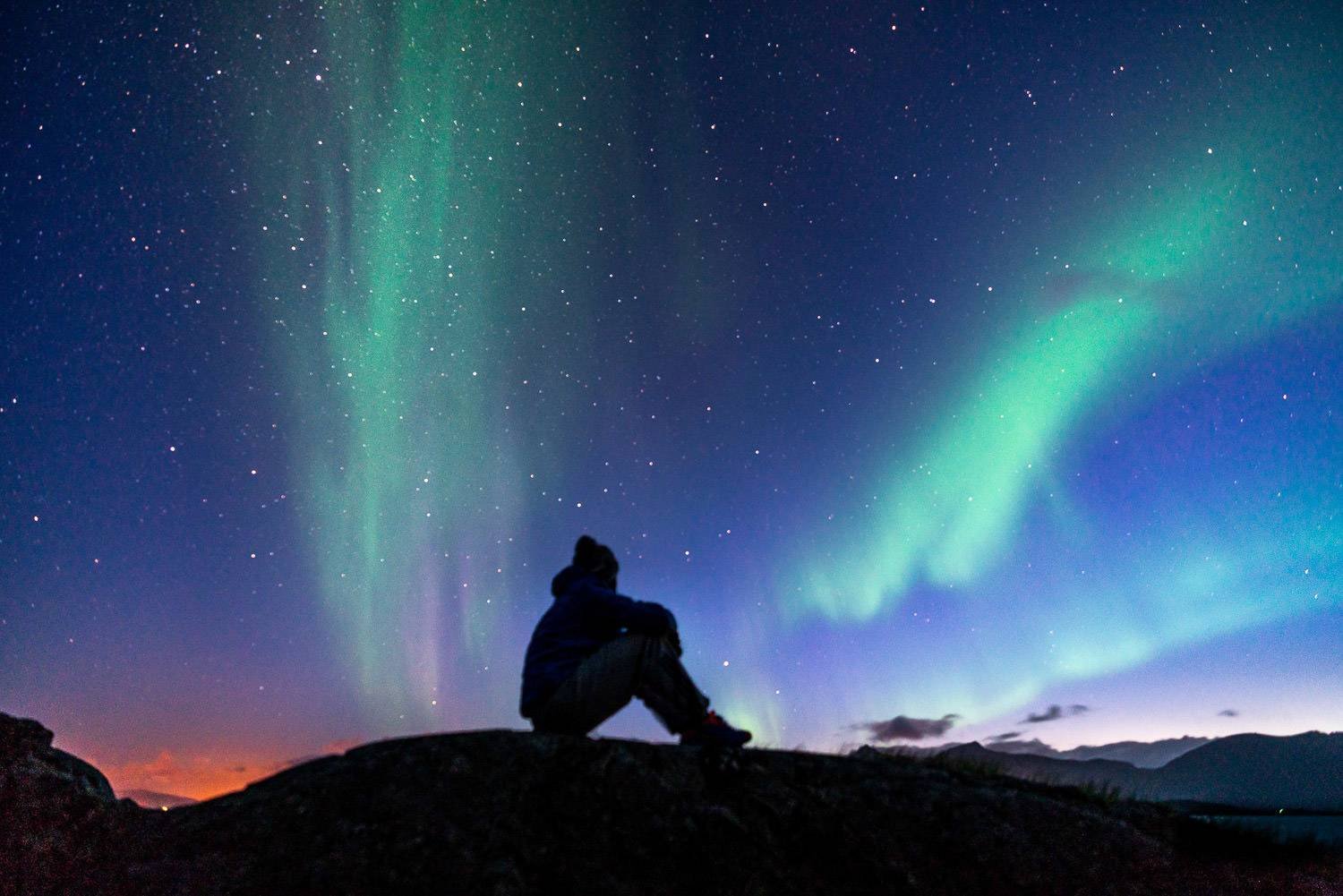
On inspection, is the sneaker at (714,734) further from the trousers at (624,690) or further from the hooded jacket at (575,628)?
A: the hooded jacket at (575,628)

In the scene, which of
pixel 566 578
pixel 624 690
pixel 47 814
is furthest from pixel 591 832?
pixel 47 814

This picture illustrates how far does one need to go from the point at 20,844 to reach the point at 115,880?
54.3 inches

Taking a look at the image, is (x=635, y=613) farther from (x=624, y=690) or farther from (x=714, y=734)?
(x=714, y=734)

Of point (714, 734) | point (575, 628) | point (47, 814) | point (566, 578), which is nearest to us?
point (47, 814)

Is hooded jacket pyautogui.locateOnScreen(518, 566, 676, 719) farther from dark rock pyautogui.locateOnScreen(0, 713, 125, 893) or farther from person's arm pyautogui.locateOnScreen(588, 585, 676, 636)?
dark rock pyautogui.locateOnScreen(0, 713, 125, 893)

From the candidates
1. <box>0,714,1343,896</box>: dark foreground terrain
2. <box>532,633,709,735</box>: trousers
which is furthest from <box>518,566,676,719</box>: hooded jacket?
<box>0,714,1343,896</box>: dark foreground terrain

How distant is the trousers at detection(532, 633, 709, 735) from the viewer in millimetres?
4633

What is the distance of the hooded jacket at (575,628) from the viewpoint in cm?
480

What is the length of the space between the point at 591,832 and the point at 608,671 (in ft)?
3.76

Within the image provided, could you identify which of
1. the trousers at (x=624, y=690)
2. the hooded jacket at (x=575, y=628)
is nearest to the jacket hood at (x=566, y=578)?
the hooded jacket at (x=575, y=628)

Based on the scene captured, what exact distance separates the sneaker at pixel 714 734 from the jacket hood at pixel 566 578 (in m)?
1.48

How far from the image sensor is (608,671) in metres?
4.64

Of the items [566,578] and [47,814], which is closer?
[47,814]

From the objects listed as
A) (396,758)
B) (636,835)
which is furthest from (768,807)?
(396,758)
